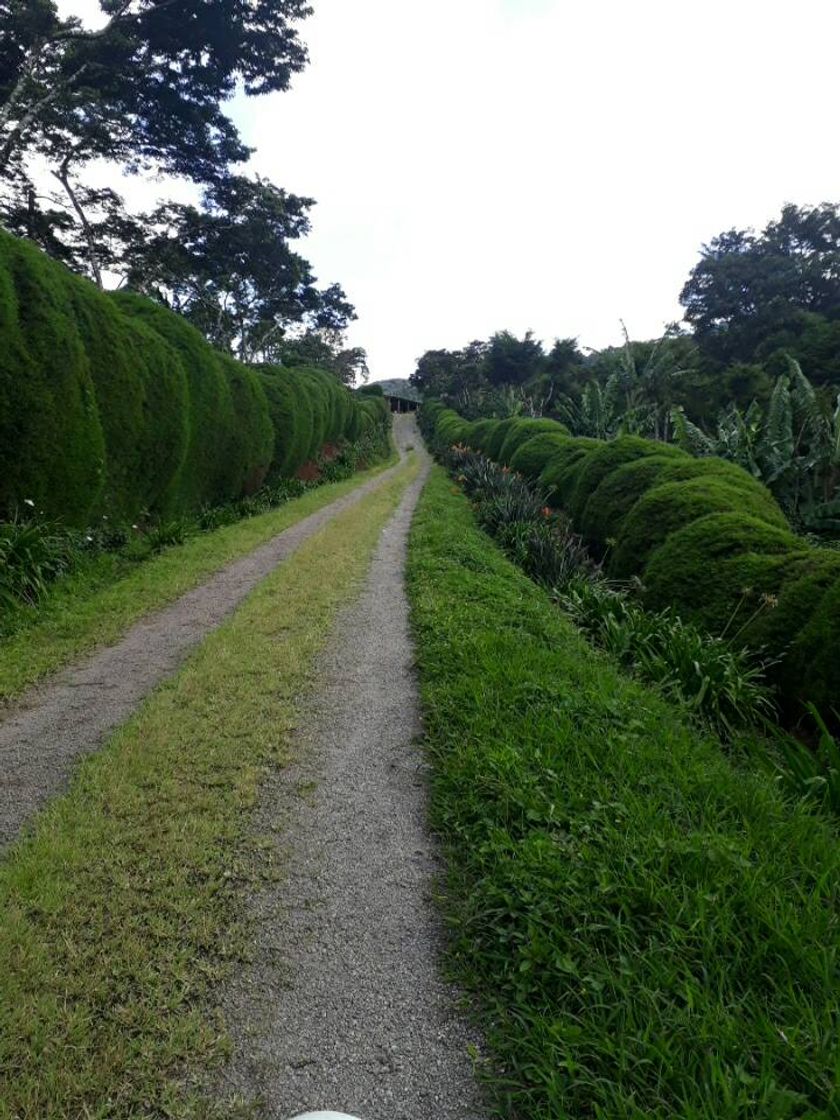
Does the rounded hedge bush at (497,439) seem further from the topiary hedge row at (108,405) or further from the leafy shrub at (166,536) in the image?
the leafy shrub at (166,536)

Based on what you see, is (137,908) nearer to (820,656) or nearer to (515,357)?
(820,656)

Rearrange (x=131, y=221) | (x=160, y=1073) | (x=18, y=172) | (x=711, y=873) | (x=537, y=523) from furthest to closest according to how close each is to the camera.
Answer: (x=131, y=221), (x=18, y=172), (x=537, y=523), (x=711, y=873), (x=160, y=1073)

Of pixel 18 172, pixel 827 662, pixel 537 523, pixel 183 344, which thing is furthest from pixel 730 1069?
pixel 18 172

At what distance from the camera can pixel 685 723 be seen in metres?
3.75

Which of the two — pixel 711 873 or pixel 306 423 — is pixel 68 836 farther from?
pixel 306 423

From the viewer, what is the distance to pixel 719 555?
5398mm

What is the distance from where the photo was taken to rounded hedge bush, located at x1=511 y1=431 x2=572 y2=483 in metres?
14.8

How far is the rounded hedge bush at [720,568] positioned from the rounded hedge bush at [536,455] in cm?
869

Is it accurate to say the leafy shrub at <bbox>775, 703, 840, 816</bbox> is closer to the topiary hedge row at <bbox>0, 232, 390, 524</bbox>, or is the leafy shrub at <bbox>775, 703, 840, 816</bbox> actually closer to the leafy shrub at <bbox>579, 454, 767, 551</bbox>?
the leafy shrub at <bbox>579, 454, 767, 551</bbox>

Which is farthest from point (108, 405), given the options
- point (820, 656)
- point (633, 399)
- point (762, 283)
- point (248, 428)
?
point (762, 283)

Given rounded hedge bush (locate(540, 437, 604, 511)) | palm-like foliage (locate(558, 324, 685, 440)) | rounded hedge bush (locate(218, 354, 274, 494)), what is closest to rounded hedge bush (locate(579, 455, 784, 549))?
rounded hedge bush (locate(540, 437, 604, 511))

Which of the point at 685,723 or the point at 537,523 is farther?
the point at 537,523

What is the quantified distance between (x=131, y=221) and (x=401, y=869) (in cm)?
2621

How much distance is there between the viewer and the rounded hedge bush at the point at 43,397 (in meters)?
5.66
